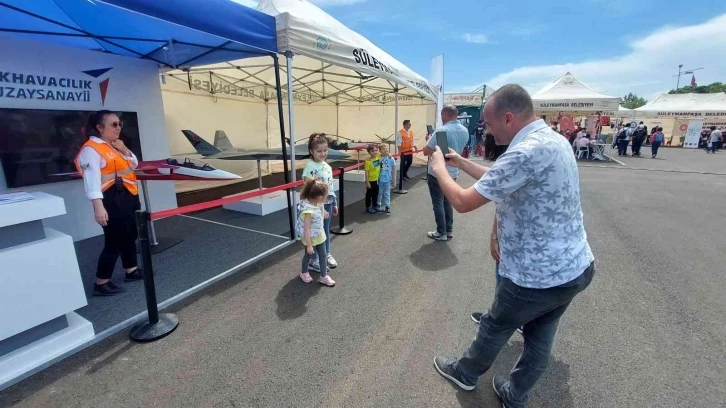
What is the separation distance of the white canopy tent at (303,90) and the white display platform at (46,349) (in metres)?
2.98

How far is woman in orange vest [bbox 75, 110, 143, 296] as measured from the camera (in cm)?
288

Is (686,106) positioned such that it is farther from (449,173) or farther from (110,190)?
(110,190)

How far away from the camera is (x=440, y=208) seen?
488 cm

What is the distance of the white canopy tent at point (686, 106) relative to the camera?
2350 centimetres

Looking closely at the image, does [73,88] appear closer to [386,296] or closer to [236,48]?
[236,48]

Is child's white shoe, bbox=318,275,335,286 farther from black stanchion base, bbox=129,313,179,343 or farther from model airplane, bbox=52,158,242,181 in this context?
model airplane, bbox=52,158,242,181

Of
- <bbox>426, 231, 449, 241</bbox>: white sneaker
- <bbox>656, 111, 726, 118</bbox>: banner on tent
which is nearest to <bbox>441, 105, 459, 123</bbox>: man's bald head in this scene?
<bbox>426, 231, 449, 241</bbox>: white sneaker

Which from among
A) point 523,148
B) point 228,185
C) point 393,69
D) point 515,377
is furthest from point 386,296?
point 228,185

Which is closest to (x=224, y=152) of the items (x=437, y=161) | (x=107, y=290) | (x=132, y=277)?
(x=132, y=277)

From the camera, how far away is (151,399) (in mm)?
2117

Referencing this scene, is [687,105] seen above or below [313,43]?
above

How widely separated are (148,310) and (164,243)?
2257 mm

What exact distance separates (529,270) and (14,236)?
326 centimetres

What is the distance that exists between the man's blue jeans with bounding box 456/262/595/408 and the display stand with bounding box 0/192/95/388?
115 inches
